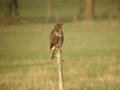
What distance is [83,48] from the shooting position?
72.4ft

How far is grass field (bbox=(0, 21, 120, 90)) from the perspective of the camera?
1016cm

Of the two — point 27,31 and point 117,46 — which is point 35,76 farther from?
point 27,31

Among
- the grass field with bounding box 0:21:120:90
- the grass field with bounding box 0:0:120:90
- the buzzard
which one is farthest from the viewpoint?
the grass field with bounding box 0:0:120:90

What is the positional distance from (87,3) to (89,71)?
1244 inches

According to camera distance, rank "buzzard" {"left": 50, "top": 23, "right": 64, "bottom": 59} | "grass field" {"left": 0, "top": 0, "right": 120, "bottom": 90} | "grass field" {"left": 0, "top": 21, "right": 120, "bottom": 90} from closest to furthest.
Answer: "buzzard" {"left": 50, "top": 23, "right": 64, "bottom": 59} < "grass field" {"left": 0, "top": 21, "right": 120, "bottom": 90} < "grass field" {"left": 0, "top": 0, "right": 120, "bottom": 90}

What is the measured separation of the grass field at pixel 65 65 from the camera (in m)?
10.2

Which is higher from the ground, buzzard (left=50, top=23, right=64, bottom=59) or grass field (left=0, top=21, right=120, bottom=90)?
buzzard (left=50, top=23, right=64, bottom=59)

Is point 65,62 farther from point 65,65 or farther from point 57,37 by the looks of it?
point 57,37

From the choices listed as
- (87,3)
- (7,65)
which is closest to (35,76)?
(7,65)

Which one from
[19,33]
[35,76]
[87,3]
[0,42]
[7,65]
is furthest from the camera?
[87,3]

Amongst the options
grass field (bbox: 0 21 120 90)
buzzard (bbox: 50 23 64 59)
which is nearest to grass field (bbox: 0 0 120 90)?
grass field (bbox: 0 21 120 90)

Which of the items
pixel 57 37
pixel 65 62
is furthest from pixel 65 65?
pixel 57 37

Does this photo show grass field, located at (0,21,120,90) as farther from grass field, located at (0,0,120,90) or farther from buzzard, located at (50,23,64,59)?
buzzard, located at (50,23,64,59)

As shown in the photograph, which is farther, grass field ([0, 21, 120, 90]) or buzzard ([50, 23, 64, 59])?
grass field ([0, 21, 120, 90])
